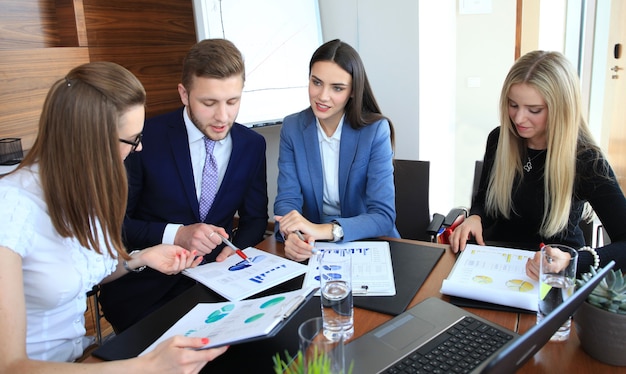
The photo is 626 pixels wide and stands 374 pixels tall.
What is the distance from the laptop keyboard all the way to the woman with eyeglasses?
2.20 feet

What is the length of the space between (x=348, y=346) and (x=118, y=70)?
2.47 feet

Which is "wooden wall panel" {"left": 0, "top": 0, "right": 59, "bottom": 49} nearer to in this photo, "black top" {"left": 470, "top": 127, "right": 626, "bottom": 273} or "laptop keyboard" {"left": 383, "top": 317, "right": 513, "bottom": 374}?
"black top" {"left": 470, "top": 127, "right": 626, "bottom": 273}

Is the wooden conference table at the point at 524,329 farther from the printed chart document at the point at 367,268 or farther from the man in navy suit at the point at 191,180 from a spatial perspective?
the man in navy suit at the point at 191,180

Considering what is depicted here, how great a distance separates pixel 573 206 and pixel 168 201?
52.7 inches

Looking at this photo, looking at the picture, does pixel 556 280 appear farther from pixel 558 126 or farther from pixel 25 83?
pixel 25 83

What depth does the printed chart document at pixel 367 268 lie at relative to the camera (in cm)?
119

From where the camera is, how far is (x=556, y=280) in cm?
99

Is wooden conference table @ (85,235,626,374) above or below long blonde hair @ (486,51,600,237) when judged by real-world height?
below

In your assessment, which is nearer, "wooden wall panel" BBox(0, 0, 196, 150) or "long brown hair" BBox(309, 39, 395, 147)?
"long brown hair" BBox(309, 39, 395, 147)

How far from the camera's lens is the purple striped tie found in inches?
68.4

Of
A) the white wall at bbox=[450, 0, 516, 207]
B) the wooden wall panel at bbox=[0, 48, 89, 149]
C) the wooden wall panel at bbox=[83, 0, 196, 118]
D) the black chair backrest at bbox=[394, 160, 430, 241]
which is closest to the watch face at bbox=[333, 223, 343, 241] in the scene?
the black chair backrest at bbox=[394, 160, 430, 241]

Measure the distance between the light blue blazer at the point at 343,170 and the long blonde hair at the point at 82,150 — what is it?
2.65ft

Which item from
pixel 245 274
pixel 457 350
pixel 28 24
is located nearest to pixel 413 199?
pixel 245 274

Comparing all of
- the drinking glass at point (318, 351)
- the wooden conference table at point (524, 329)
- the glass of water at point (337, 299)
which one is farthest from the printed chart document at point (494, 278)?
the drinking glass at point (318, 351)
